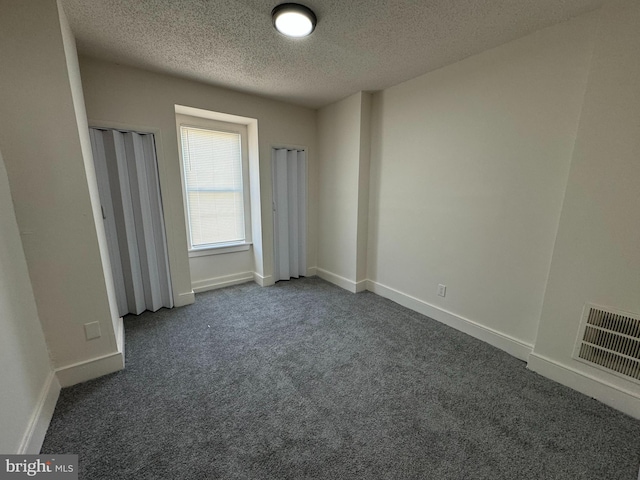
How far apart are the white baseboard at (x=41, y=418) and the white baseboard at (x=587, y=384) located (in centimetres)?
307

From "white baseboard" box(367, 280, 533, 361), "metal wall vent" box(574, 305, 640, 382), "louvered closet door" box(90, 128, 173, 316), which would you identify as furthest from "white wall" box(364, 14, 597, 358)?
"louvered closet door" box(90, 128, 173, 316)

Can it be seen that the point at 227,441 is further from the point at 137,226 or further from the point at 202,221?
the point at 202,221

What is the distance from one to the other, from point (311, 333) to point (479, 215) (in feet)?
6.07

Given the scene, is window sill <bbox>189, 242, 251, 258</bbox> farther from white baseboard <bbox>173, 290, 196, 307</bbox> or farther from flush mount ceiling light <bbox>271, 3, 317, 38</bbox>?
flush mount ceiling light <bbox>271, 3, 317, 38</bbox>

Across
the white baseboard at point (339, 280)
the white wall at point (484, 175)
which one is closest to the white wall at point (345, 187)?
the white baseboard at point (339, 280)

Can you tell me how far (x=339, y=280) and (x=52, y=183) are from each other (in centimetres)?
293

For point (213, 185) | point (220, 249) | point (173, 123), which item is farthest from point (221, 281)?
point (173, 123)

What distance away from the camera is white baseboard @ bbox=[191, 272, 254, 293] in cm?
331

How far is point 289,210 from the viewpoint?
368 centimetres

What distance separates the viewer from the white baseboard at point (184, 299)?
113 inches

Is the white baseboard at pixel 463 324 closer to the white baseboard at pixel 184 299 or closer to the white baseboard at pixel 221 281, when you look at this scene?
the white baseboard at pixel 221 281

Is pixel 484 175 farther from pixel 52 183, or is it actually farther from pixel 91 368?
pixel 91 368

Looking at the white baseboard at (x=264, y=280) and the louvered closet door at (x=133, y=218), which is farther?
the white baseboard at (x=264, y=280)

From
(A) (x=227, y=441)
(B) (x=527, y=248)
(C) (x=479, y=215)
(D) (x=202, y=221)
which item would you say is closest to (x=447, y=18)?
(C) (x=479, y=215)
